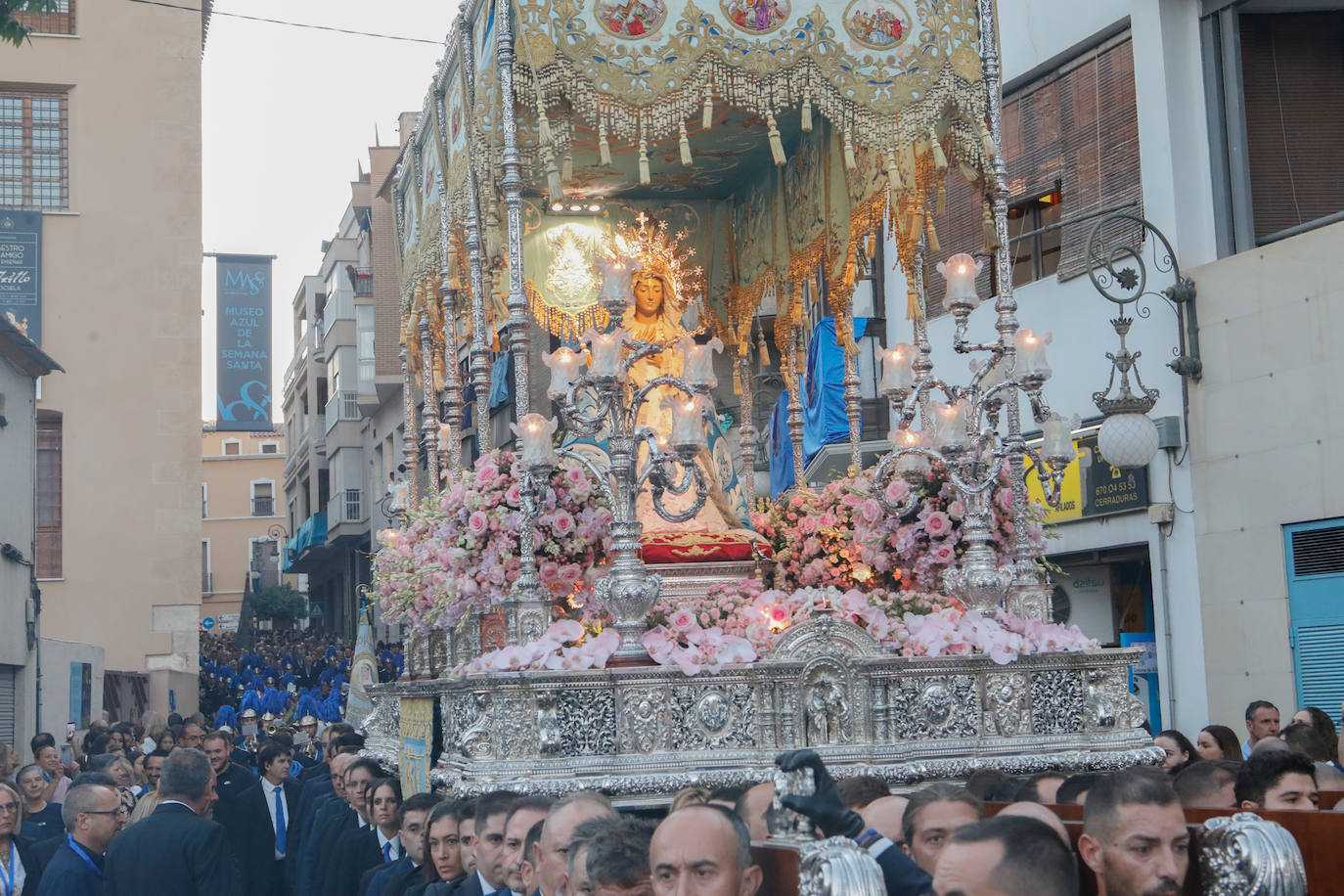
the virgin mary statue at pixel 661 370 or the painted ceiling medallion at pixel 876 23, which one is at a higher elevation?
the painted ceiling medallion at pixel 876 23

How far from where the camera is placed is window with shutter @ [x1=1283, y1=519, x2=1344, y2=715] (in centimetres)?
1351

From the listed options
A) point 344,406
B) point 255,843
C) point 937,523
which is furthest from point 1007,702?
point 344,406

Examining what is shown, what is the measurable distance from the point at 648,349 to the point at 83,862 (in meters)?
3.91

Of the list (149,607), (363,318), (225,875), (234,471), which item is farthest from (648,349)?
(234,471)

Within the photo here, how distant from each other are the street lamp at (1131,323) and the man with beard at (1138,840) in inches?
381

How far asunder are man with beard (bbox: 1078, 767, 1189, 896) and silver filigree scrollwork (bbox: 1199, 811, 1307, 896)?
8 centimetres

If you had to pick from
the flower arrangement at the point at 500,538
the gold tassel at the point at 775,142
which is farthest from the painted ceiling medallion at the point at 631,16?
the flower arrangement at the point at 500,538

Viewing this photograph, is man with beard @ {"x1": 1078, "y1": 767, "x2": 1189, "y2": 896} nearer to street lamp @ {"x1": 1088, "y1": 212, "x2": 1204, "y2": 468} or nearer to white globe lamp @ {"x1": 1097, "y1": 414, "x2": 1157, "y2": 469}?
street lamp @ {"x1": 1088, "y1": 212, "x2": 1204, "y2": 468}

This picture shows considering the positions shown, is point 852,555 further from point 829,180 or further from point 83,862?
point 83,862

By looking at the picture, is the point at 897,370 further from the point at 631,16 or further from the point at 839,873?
the point at 839,873

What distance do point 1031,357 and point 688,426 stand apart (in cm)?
209

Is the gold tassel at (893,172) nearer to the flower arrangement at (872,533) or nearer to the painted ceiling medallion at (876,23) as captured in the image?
the painted ceiling medallion at (876,23)

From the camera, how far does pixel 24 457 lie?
872 inches

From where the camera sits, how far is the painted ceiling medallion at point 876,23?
10516 millimetres
